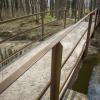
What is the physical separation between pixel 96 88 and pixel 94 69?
102 cm

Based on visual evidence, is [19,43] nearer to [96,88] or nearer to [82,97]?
[96,88]

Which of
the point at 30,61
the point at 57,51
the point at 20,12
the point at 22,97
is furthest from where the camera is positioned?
the point at 20,12

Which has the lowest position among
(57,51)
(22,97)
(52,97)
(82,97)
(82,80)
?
(82,80)

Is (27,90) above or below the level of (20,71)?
below

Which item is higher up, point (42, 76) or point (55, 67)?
point (55, 67)

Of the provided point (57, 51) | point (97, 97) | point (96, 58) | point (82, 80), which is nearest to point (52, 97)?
point (57, 51)

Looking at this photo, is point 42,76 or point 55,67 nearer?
point 55,67

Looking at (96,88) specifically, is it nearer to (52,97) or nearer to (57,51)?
(52,97)

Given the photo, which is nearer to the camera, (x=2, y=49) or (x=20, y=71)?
(x=20, y=71)

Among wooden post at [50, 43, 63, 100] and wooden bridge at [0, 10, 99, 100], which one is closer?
wooden bridge at [0, 10, 99, 100]

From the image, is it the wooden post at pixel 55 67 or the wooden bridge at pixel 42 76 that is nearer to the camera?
the wooden bridge at pixel 42 76

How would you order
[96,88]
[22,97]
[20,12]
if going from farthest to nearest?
[20,12]
[96,88]
[22,97]

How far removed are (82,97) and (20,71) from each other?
1994mm

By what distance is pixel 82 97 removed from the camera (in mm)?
2738
